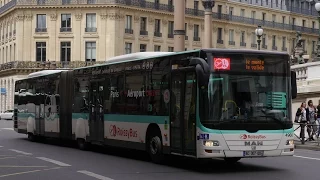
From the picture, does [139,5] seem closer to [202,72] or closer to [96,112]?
[96,112]

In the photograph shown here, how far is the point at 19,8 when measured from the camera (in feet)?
243

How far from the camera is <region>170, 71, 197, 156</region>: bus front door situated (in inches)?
559

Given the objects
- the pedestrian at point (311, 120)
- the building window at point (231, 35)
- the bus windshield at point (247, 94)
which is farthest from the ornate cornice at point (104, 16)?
the bus windshield at point (247, 94)

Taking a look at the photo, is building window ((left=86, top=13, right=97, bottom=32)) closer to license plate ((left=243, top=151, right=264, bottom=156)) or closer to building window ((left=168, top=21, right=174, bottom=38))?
building window ((left=168, top=21, right=174, bottom=38))

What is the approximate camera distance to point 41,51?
73.2 m

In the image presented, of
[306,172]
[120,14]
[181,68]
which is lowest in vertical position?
[306,172]

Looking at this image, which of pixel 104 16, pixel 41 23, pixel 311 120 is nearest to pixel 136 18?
pixel 104 16

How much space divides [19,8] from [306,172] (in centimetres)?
6412

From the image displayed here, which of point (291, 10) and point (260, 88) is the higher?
point (291, 10)

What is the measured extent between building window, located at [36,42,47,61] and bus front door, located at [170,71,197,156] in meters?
59.7

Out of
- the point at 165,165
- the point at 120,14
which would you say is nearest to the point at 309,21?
the point at 120,14

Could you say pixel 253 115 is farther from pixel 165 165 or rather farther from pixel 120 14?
pixel 120 14

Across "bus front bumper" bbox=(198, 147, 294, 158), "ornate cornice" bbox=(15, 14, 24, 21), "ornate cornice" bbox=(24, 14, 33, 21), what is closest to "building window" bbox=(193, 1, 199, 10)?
"ornate cornice" bbox=(24, 14, 33, 21)

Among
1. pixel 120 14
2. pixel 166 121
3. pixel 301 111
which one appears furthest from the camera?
pixel 120 14
